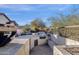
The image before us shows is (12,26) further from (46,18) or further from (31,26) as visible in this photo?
(46,18)

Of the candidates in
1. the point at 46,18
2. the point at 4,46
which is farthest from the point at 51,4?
the point at 4,46

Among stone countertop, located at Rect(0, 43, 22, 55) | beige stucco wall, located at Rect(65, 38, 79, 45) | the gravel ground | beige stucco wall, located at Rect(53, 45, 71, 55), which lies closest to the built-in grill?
stone countertop, located at Rect(0, 43, 22, 55)

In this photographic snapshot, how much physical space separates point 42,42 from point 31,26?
0.33 m

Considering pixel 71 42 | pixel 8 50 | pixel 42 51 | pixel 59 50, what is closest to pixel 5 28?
pixel 8 50

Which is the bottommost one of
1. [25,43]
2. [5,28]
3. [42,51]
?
[42,51]

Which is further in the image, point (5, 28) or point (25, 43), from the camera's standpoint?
point (25, 43)

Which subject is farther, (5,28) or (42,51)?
(42,51)

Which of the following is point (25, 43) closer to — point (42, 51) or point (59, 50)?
point (42, 51)

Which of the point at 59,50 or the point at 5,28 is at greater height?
the point at 5,28

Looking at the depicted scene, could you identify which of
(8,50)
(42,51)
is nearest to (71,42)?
(42,51)

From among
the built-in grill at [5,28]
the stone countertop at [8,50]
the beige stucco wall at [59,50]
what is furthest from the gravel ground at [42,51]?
the built-in grill at [5,28]

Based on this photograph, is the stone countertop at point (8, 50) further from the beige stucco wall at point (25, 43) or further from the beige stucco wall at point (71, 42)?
the beige stucco wall at point (71, 42)

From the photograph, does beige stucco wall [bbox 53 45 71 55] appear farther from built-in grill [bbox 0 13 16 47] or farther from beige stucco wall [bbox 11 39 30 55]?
built-in grill [bbox 0 13 16 47]

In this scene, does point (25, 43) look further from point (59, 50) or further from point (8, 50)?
point (59, 50)
